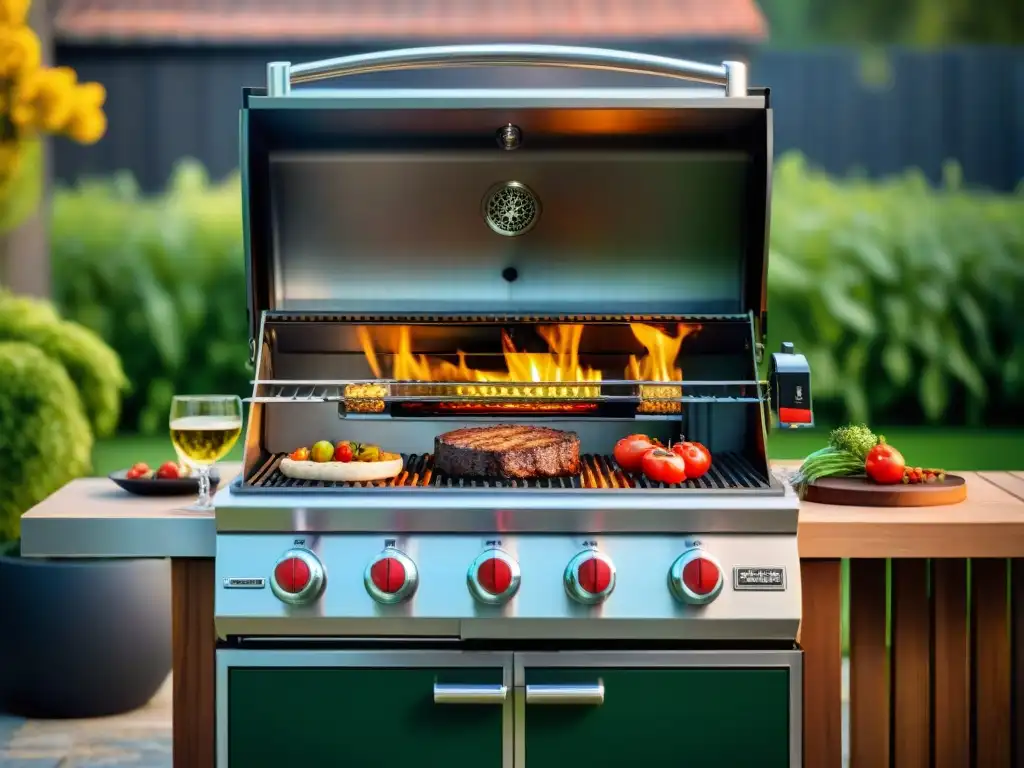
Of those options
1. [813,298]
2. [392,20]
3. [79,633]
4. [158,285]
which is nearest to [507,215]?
[79,633]

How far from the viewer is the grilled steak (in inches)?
104

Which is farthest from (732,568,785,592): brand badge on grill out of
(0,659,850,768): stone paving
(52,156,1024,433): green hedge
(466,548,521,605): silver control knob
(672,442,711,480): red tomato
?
(52,156,1024,433): green hedge

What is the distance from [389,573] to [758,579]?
0.70 m

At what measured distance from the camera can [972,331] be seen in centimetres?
555

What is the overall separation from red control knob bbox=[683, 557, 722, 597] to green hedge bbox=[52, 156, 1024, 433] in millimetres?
3127

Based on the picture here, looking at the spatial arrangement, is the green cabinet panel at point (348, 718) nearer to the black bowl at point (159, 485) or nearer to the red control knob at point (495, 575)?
the red control knob at point (495, 575)

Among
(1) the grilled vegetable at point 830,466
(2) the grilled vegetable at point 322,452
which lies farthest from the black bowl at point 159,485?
(1) the grilled vegetable at point 830,466

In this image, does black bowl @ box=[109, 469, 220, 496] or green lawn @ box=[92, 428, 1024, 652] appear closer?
black bowl @ box=[109, 469, 220, 496]

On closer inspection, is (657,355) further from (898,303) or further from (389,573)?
(898,303)

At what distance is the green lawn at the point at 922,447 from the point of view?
5.39 meters

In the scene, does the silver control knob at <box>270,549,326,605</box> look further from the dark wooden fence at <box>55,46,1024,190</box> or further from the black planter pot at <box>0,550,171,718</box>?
the dark wooden fence at <box>55,46,1024,190</box>

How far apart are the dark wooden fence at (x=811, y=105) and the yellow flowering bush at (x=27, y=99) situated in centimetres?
60

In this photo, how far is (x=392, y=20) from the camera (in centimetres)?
571

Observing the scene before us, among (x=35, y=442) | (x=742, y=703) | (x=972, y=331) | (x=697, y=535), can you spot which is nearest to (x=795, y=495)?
(x=697, y=535)
